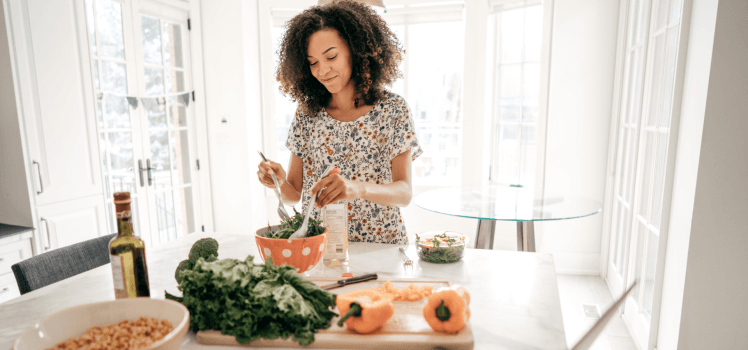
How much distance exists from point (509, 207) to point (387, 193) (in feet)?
3.74

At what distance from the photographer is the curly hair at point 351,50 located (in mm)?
1251

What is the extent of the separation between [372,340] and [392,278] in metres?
0.29

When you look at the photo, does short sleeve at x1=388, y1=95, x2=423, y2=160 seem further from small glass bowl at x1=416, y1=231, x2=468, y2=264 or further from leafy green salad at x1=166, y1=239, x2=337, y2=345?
leafy green salad at x1=166, y1=239, x2=337, y2=345

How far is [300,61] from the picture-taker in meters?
1.35

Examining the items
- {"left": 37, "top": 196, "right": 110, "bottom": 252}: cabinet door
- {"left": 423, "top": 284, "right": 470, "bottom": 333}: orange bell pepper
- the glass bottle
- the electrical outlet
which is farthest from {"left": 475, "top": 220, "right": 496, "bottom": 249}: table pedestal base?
{"left": 37, "top": 196, "right": 110, "bottom": 252}: cabinet door

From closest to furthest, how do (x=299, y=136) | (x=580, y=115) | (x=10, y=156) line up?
(x=299, y=136) < (x=10, y=156) < (x=580, y=115)

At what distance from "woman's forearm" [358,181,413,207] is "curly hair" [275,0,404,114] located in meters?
0.31

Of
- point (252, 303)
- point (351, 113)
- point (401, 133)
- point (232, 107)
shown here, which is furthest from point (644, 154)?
point (232, 107)

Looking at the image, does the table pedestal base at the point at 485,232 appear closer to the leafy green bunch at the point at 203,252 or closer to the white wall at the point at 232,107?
the leafy green bunch at the point at 203,252

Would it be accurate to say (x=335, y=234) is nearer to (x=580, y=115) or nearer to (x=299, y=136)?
(x=299, y=136)

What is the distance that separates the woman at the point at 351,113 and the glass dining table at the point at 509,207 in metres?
0.70

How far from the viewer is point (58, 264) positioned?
4.02 feet

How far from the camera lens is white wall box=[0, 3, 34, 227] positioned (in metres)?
2.14

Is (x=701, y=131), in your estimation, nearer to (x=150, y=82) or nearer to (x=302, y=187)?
(x=302, y=187)
